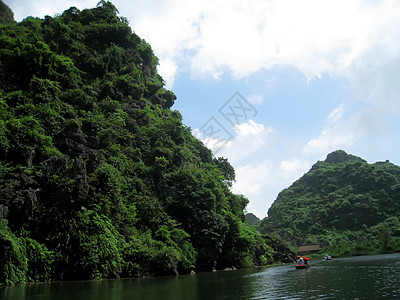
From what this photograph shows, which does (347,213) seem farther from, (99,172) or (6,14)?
(6,14)

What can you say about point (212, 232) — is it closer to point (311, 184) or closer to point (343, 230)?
point (343, 230)

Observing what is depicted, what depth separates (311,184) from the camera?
12006 centimetres

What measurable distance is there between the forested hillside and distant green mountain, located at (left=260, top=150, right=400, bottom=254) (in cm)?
3372

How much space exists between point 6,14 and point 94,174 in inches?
2041

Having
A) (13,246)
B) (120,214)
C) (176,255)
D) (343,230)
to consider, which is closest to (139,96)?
(120,214)

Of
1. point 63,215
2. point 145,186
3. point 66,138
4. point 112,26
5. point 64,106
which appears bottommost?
point 63,215

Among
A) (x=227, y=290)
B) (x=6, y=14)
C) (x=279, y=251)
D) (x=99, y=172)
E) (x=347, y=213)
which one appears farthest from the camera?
(x=347, y=213)

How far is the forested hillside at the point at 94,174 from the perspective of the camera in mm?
19730

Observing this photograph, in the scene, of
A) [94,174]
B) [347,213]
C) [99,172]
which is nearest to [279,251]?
[347,213]

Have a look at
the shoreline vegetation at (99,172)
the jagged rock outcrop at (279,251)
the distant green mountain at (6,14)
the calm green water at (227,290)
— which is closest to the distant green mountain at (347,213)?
the shoreline vegetation at (99,172)

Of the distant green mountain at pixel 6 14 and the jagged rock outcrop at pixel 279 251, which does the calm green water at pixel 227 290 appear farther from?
the distant green mountain at pixel 6 14

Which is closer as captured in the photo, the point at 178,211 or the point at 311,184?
the point at 178,211

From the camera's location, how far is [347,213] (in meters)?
86.1

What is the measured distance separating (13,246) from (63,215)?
425cm
